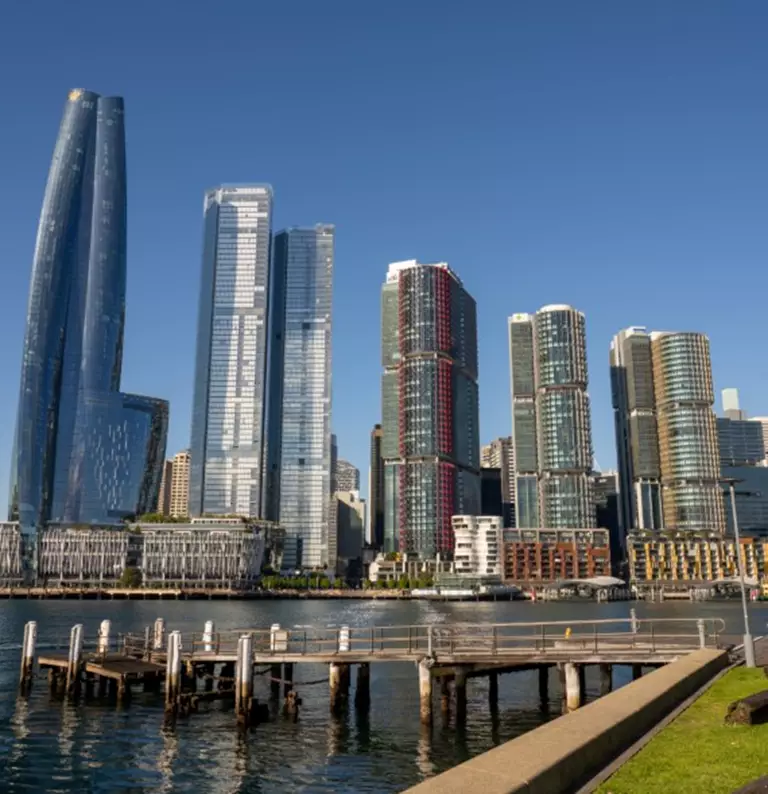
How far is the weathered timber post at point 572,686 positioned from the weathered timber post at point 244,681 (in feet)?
55.6

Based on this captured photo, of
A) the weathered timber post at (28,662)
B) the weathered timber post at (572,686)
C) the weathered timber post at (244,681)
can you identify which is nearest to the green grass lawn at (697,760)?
the weathered timber post at (572,686)

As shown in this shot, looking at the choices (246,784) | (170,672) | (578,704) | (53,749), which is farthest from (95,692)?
(578,704)

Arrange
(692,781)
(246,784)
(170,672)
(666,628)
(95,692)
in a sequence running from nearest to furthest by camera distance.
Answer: (692,781), (246,784), (170,672), (95,692), (666,628)

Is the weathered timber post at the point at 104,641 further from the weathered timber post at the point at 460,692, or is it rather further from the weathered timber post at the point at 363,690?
the weathered timber post at the point at 460,692

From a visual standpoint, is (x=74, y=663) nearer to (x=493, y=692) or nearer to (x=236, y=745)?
(x=236, y=745)

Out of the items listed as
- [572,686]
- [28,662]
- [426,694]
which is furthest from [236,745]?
[28,662]

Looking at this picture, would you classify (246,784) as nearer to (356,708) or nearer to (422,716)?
A: (422,716)

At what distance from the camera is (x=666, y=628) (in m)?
134

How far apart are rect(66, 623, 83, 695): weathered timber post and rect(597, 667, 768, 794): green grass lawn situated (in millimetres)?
41344

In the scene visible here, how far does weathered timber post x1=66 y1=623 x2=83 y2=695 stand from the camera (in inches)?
2025

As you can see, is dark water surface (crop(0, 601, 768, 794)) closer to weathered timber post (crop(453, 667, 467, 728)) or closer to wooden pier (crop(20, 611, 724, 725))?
weathered timber post (crop(453, 667, 467, 728))

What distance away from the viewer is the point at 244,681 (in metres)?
43.3

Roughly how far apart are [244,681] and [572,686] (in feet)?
57.2

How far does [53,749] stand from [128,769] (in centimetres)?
602
